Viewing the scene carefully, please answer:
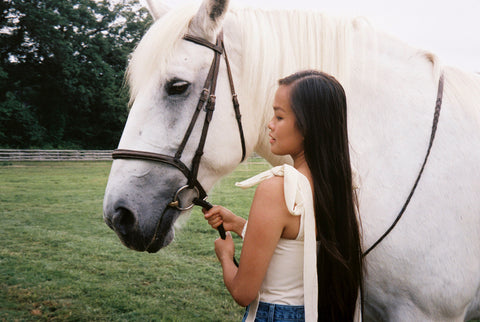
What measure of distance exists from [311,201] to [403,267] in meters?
0.67

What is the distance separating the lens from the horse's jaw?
170cm

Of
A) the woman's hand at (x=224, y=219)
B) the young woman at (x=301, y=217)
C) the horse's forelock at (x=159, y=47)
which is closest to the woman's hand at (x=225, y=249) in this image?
the young woman at (x=301, y=217)

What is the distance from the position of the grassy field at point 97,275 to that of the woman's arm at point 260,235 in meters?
1.02

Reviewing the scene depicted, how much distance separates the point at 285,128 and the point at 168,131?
0.65m

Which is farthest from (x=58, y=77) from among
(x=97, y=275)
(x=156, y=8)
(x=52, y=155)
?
(x=156, y=8)

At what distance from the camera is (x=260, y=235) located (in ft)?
4.22

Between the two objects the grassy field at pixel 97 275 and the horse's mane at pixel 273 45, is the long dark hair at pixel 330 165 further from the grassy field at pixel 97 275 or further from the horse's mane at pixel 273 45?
the grassy field at pixel 97 275

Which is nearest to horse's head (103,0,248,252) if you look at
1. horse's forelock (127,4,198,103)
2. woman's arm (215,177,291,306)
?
horse's forelock (127,4,198,103)

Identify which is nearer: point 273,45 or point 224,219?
point 224,219

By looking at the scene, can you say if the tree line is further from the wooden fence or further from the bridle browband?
the bridle browband

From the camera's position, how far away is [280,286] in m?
1.41

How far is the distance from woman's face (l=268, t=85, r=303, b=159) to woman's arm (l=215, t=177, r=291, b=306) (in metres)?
0.17

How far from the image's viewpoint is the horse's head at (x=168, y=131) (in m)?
1.75

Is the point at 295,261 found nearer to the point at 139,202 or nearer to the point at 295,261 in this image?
the point at 295,261
